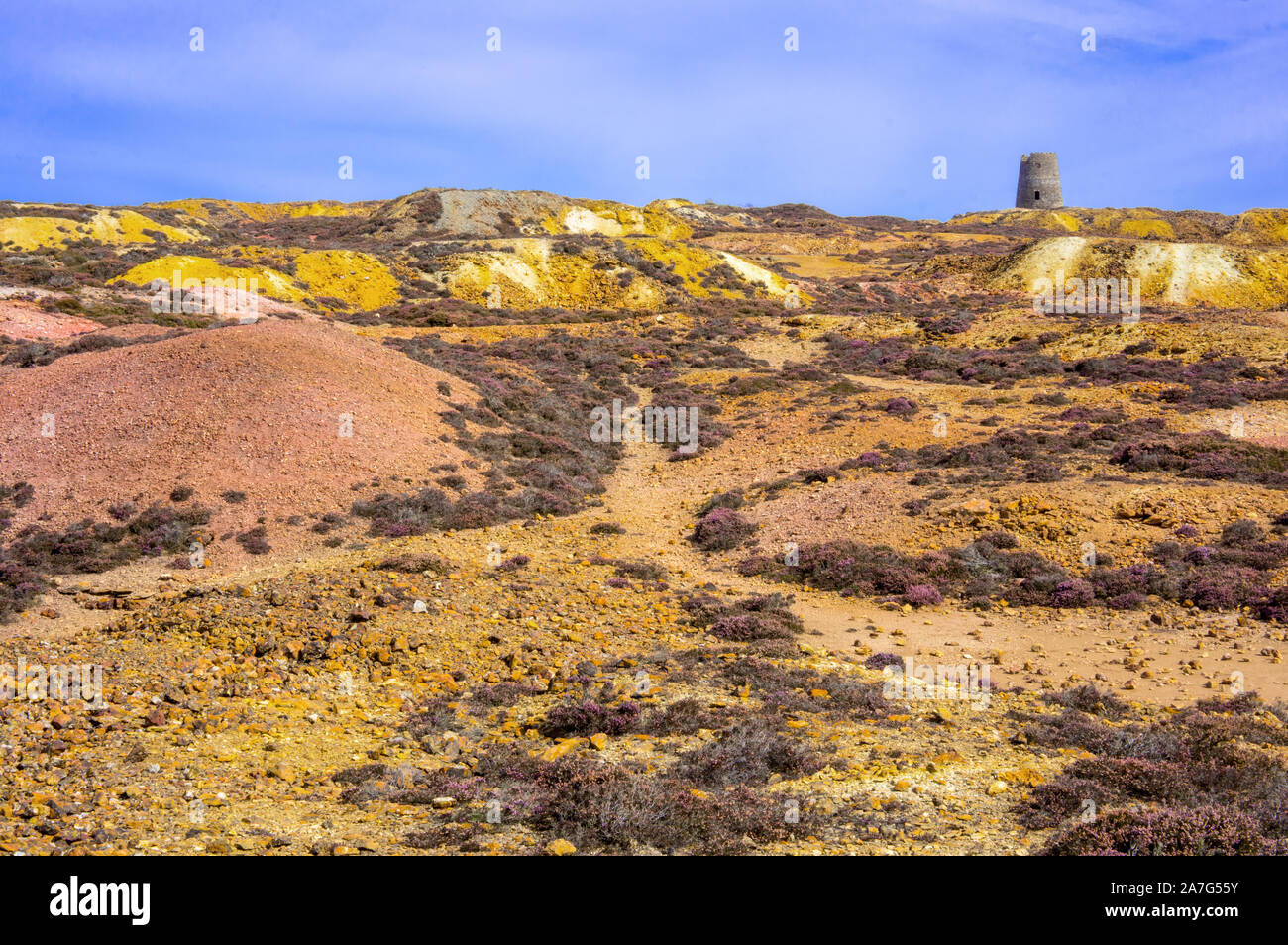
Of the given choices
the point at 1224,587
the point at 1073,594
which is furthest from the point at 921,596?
the point at 1224,587

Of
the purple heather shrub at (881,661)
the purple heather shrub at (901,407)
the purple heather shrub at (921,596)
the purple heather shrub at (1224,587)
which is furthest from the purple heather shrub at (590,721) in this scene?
the purple heather shrub at (901,407)

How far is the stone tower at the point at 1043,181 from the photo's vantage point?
103 m

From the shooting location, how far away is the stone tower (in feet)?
339

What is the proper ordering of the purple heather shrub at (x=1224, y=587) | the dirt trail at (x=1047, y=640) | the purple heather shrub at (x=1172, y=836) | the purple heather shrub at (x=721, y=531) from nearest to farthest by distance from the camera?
the purple heather shrub at (x=1172, y=836) → the dirt trail at (x=1047, y=640) → the purple heather shrub at (x=1224, y=587) → the purple heather shrub at (x=721, y=531)

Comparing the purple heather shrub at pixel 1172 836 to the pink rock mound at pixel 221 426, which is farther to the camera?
the pink rock mound at pixel 221 426

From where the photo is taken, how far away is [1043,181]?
103 meters

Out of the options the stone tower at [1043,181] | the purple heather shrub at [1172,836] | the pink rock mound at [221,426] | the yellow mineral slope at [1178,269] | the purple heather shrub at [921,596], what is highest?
the stone tower at [1043,181]

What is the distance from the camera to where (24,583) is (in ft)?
46.7

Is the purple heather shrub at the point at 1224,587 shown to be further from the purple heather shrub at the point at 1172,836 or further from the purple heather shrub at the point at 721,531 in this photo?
the purple heather shrub at the point at 721,531

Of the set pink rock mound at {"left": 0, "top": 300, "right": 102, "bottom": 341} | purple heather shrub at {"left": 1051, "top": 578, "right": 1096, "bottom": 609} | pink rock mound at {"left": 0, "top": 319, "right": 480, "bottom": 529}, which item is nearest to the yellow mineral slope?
purple heather shrub at {"left": 1051, "top": 578, "right": 1096, "bottom": 609}

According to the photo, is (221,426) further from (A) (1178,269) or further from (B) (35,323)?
(A) (1178,269)

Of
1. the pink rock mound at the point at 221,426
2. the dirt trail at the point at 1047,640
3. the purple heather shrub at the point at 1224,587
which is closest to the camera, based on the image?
the dirt trail at the point at 1047,640
